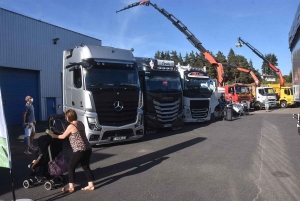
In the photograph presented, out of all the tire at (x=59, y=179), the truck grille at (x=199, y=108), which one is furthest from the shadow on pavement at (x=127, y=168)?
the truck grille at (x=199, y=108)

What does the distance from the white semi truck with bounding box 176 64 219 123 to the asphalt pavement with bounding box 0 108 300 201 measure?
17.5 ft

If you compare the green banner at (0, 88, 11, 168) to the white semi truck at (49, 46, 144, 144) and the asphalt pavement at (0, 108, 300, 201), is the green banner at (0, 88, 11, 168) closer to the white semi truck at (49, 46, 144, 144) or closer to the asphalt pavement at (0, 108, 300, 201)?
the asphalt pavement at (0, 108, 300, 201)

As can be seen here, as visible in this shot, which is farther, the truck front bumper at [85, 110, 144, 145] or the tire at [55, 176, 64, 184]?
the truck front bumper at [85, 110, 144, 145]

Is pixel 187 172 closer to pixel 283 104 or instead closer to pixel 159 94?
pixel 159 94

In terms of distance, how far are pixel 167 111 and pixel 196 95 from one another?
3.76m

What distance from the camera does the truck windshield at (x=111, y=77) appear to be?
10102 mm

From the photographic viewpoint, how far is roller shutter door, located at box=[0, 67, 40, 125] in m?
19.3

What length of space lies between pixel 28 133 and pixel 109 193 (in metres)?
5.19

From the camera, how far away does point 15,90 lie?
20047 millimetres

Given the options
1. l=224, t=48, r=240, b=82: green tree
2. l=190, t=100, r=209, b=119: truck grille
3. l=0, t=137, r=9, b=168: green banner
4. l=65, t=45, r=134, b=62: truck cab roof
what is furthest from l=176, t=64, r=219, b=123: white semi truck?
l=224, t=48, r=240, b=82: green tree

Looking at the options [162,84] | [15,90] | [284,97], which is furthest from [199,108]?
[284,97]

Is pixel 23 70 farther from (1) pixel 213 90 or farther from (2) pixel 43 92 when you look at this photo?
(1) pixel 213 90

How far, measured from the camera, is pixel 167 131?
48.3 ft

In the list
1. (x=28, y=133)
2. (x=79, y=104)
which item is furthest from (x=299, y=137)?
(x=28, y=133)
